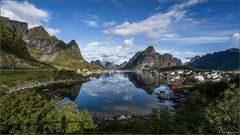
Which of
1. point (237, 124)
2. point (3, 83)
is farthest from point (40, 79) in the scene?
point (237, 124)

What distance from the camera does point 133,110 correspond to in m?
93.0

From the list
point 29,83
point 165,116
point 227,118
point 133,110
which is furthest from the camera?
point 29,83

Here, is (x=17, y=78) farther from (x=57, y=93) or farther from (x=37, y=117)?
(x=37, y=117)

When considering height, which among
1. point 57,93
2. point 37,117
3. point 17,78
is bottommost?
point 57,93

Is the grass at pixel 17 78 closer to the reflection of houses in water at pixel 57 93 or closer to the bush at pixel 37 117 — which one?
the reflection of houses in water at pixel 57 93

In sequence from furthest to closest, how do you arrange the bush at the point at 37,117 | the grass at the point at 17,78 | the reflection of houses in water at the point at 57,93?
1. the grass at the point at 17,78
2. the reflection of houses in water at the point at 57,93
3. the bush at the point at 37,117

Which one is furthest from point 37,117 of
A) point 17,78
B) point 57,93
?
point 17,78

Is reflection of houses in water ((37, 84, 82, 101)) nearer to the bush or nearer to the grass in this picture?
the grass

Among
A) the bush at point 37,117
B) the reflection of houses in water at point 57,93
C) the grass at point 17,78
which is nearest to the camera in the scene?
the bush at point 37,117

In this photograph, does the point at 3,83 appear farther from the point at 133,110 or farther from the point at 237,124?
the point at 237,124

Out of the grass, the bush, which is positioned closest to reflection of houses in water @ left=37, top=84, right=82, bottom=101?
Result: the grass

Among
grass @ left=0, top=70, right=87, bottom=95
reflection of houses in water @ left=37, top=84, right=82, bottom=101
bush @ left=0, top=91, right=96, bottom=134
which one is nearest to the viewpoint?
bush @ left=0, top=91, right=96, bottom=134

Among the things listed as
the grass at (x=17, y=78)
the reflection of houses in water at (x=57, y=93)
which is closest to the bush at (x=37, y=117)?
the reflection of houses in water at (x=57, y=93)

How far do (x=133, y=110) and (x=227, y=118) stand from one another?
7389 cm
